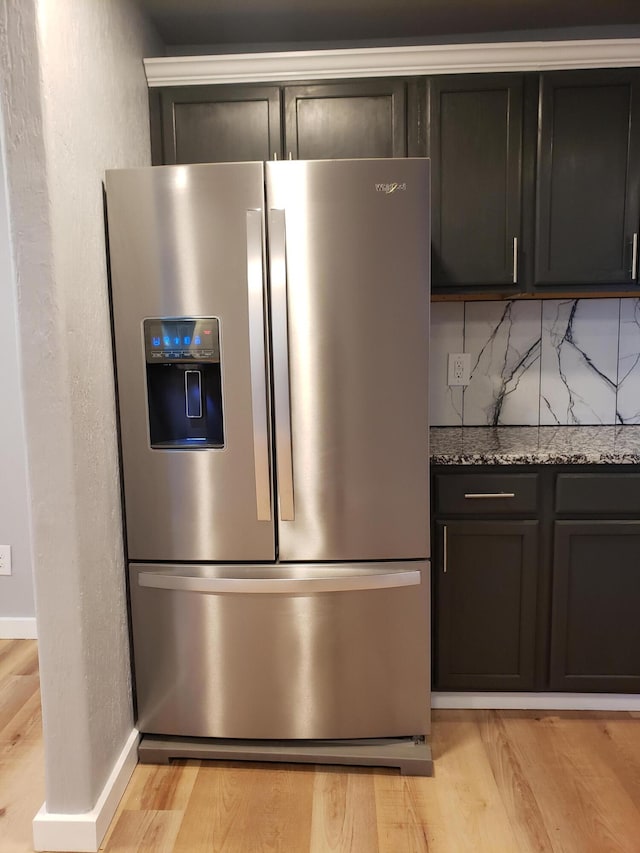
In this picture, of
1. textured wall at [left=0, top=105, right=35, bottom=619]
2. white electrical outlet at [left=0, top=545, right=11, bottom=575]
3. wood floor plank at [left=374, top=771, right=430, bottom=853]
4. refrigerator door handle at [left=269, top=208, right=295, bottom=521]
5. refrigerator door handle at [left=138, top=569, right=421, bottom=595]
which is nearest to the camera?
wood floor plank at [left=374, top=771, right=430, bottom=853]

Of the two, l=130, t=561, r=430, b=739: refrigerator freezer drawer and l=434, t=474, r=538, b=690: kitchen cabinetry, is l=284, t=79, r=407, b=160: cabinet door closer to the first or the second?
l=434, t=474, r=538, b=690: kitchen cabinetry

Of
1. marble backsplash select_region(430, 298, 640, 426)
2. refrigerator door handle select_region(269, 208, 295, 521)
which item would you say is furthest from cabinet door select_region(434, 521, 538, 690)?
marble backsplash select_region(430, 298, 640, 426)

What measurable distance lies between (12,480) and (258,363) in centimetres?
158

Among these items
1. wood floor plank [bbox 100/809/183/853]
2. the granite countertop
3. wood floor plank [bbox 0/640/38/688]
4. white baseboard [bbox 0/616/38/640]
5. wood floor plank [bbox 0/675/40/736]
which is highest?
the granite countertop

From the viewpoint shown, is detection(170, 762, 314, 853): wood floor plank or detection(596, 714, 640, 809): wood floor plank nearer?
detection(170, 762, 314, 853): wood floor plank

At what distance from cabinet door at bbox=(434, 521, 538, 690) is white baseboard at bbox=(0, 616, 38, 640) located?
183 cm

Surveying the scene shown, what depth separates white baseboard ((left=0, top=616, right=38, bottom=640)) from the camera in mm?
2830

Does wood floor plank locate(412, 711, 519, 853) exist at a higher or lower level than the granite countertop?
lower

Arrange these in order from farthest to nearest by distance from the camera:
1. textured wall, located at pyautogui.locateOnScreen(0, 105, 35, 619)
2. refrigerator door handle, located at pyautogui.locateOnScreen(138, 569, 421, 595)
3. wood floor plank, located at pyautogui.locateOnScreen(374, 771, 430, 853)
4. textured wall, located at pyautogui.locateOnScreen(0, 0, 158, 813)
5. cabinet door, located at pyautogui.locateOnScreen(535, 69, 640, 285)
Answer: textured wall, located at pyautogui.locateOnScreen(0, 105, 35, 619), cabinet door, located at pyautogui.locateOnScreen(535, 69, 640, 285), refrigerator door handle, located at pyautogui.locateOnScreen(138, 569, 421, 595), wood floor plank, located at pyautogui.locateOnScreen(374, 771, 430, 853), textured wall, located at pyautogui.locateOnScreen(0, 0, 158, 813)

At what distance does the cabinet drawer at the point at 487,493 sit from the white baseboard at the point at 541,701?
0.67 metres

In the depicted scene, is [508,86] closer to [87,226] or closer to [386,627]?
[87,226]

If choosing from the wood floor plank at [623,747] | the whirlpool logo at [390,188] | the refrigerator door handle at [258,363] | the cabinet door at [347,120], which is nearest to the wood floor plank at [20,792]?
the refrigerator door handle at [258,363]

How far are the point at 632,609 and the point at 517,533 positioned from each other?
0.46 metres

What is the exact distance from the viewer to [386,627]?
1905 millimetres
